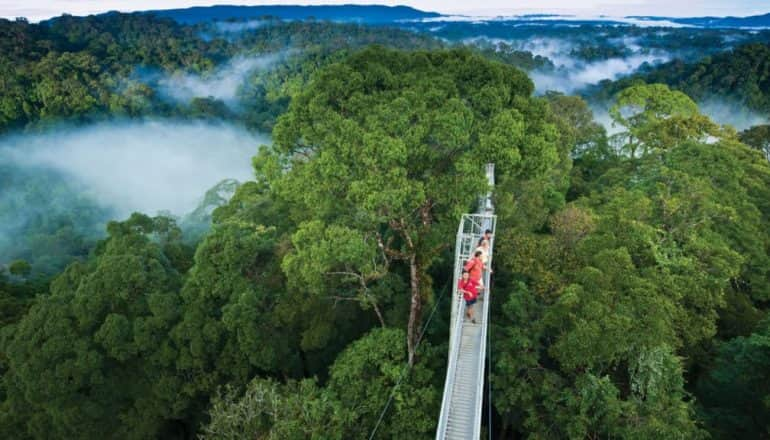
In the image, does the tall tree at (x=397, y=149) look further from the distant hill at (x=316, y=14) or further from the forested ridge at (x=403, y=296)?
the distant hill at (x=316, y=14)

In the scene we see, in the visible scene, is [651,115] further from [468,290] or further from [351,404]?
[351,404]

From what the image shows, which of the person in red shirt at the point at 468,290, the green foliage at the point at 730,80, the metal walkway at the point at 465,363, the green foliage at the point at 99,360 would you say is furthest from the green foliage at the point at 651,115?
the green foliage at the point at 730,80

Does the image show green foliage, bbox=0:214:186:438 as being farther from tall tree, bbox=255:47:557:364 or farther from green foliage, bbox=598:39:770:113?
green foliage, bbox=598:39:770:113

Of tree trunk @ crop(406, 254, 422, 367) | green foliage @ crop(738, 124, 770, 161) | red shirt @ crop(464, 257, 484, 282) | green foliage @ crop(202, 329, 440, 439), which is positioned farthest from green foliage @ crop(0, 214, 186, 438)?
green foliage @ crop(738, 124, 770, 161)

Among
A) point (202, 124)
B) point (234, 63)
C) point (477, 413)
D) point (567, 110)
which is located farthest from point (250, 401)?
point (234, 63)

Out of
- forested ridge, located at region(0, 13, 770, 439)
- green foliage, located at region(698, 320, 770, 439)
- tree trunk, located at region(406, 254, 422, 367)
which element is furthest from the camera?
tree trunk, located at region(406, 254, 422, 367)

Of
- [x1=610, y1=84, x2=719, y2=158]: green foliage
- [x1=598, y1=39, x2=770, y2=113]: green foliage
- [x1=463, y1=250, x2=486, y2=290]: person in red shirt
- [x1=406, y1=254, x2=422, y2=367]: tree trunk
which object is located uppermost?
[x1=598, y1=39, x2=770, y2=113]: green foliage
